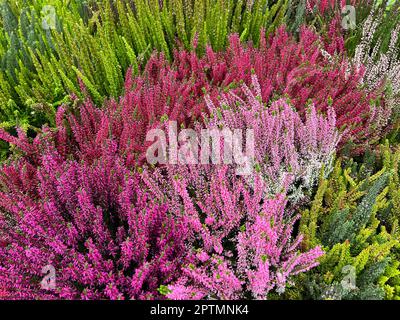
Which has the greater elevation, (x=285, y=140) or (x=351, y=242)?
(x=285, y=140)

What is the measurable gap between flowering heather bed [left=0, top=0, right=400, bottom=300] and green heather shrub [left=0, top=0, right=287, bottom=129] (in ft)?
0.05

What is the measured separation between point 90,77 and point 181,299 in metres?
1.14

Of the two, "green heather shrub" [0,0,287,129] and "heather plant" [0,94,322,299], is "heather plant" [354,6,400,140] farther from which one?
"heather plant" [0,94,322,299]

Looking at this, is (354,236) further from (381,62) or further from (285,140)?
(381,62)

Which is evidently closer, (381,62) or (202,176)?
(202,176)

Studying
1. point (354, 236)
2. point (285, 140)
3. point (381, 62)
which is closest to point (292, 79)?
point (285, 140)

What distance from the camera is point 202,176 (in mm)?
1261

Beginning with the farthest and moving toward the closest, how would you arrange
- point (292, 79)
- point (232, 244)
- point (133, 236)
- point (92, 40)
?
point (92, 40), point (292, 79), point (232, 244), point (133, 236)

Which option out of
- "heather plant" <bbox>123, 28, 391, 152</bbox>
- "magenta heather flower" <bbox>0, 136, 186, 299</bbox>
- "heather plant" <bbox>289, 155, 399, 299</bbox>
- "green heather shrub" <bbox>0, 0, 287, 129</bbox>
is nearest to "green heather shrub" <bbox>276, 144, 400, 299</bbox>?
"heather plant" <bbox>289, 155, 399, 299</bbox>

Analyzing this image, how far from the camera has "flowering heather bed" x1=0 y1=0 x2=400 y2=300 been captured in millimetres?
1065

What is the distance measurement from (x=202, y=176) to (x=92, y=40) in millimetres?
936

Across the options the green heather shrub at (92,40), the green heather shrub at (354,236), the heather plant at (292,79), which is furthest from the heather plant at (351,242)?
the green heather shrub at (92,40)

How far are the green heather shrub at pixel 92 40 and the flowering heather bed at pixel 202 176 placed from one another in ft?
0.05

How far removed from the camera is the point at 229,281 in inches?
39.6
